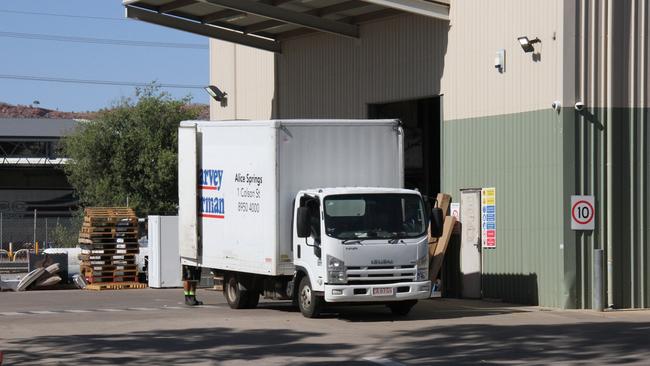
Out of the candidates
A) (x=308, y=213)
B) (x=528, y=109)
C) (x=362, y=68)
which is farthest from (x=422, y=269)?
(x=362, y=68)

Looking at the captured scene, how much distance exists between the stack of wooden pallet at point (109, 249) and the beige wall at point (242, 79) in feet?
16.2

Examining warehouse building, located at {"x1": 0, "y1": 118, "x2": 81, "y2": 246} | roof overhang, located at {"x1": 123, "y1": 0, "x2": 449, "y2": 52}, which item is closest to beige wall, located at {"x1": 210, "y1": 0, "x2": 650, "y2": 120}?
roof overhang, located at {"x1": 123, "y1": 0, "x2": 449, "y2": 52}

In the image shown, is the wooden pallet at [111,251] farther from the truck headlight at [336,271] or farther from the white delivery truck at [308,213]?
the truck headlight at [336,271]

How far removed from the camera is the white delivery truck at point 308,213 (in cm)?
1961

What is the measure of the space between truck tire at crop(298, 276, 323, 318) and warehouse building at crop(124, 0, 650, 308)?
531cm

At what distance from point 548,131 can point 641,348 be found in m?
8.01

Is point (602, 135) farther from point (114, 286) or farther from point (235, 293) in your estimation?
point (114, 286)

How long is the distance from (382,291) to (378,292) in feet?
0.24

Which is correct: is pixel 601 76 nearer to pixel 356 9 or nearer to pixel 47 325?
pixel 356 9

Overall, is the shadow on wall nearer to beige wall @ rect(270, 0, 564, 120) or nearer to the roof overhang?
beige wall @ rect(270, 0, 564, 120)

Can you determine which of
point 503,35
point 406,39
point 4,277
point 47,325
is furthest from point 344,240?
point 4,277

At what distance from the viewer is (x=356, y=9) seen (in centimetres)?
2812

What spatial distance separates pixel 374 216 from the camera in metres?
20.0

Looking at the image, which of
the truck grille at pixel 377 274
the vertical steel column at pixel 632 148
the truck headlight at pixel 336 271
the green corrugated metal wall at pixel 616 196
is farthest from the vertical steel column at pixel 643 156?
the truck headlight at pixel 336 271
